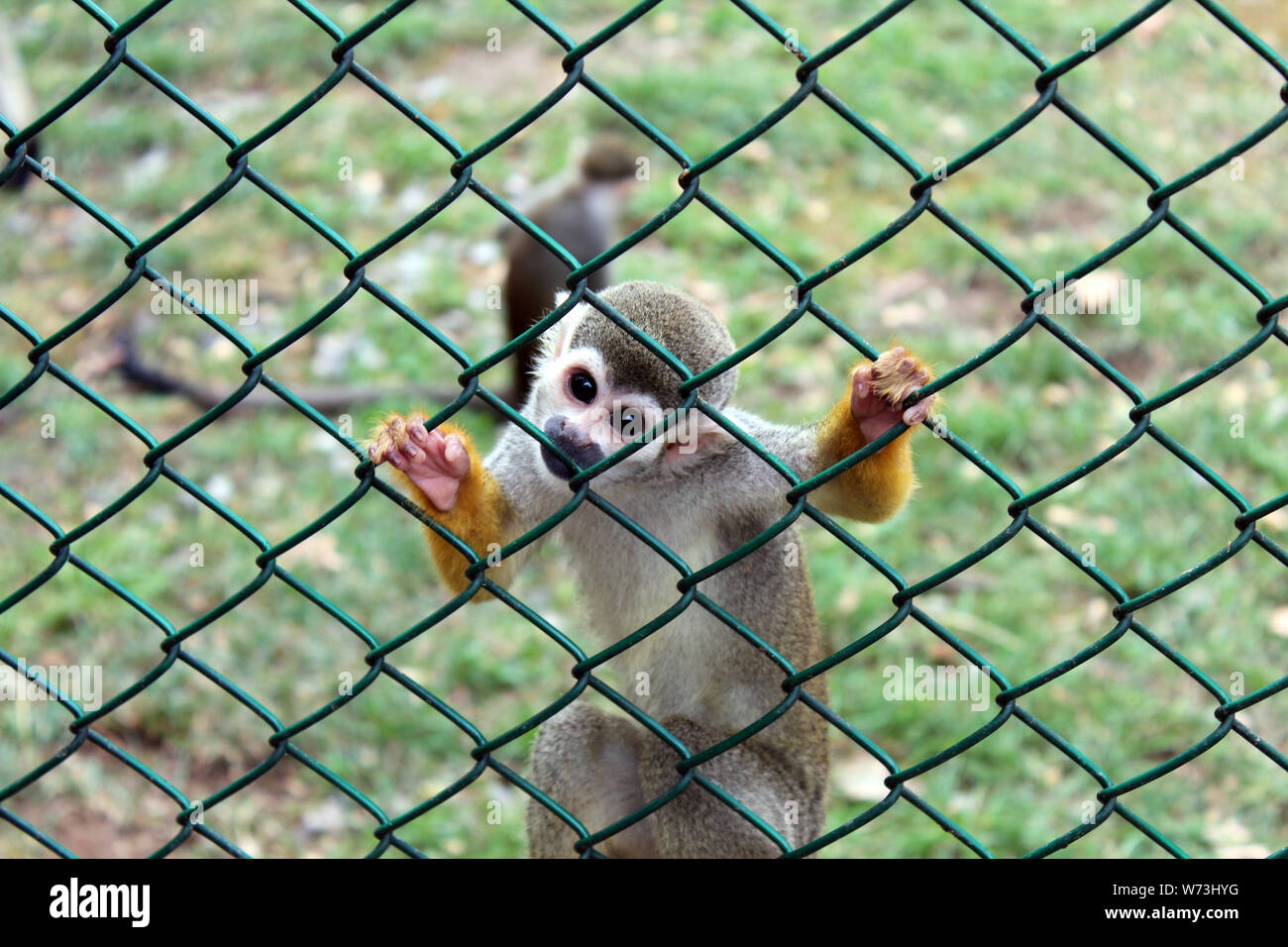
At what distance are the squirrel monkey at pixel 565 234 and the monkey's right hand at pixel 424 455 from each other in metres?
3.00

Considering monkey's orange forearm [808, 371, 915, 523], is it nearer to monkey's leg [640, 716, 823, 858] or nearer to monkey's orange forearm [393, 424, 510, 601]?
monkey's orange forearm [393, 424, 510, 601]

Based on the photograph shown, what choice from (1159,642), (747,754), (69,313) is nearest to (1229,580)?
(747,754)

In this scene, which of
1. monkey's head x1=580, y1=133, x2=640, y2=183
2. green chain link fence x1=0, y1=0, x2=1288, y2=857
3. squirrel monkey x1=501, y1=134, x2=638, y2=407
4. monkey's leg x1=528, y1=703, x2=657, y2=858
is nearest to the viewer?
green chain link fence x1=0, y1=0, x2=1288, y2=857

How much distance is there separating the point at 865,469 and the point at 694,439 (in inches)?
16.0

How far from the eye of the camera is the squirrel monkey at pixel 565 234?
19.1 feet

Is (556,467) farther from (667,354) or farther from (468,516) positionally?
(667,354)

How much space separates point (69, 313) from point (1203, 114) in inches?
243

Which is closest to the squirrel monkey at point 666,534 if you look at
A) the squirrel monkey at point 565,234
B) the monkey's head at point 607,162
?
the squirrel monkey at point 565,234

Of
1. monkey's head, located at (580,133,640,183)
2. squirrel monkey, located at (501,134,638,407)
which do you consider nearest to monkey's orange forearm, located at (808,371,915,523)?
squirrel monkey, located at (501,134,638,407)

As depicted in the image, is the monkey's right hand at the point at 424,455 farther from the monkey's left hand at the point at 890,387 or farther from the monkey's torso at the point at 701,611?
→ the monkey's left hand at the point at 890,387

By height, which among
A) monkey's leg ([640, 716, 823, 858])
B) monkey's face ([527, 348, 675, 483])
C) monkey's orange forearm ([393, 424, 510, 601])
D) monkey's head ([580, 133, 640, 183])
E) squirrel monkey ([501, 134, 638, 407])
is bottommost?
monkey's leg ([640, 716, 823, 858])

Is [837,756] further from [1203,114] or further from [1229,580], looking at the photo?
[1203,114]

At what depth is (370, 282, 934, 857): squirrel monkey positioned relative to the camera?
2537 mm

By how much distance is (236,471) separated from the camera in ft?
17.6
